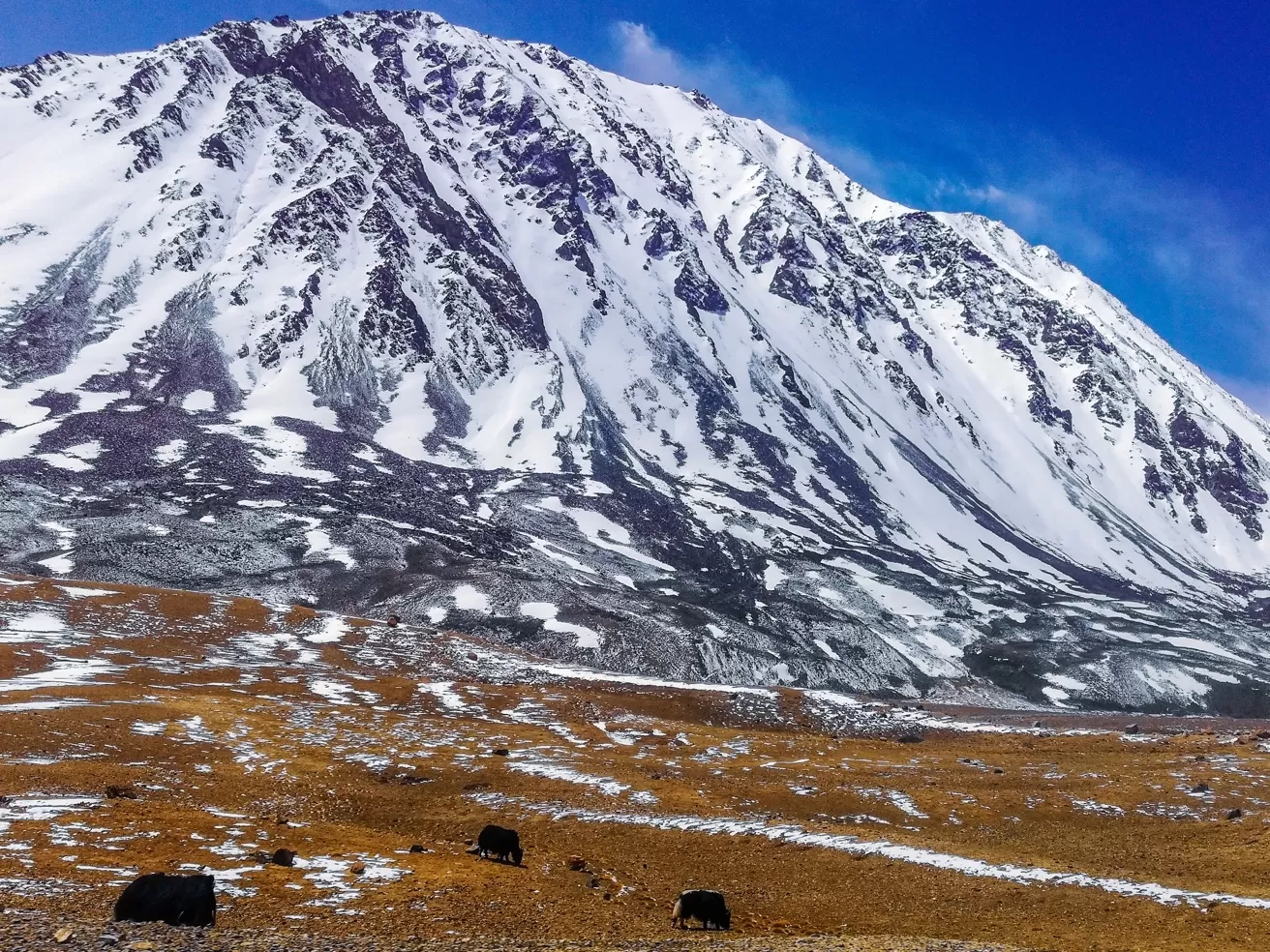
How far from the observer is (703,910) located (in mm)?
21203

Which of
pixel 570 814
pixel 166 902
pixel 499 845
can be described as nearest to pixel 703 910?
Result: pixel 499 845

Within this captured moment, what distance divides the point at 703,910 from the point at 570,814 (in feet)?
41.9

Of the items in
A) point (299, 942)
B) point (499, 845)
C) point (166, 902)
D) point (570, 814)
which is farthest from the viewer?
point (570, 814)

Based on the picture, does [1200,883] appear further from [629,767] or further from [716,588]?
[716,588]

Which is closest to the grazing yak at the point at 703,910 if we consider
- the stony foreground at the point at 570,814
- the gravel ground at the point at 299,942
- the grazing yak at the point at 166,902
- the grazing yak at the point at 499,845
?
Answer: the stony foreground at the point at 570,814

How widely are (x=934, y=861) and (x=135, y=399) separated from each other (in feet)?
577

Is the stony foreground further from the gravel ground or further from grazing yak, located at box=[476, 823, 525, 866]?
grazing yak, located at box=[476, 823, 525, 866]

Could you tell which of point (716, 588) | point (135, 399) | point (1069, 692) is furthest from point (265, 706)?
point (135, 399)

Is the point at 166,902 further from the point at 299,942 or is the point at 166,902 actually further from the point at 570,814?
the point at 570,814

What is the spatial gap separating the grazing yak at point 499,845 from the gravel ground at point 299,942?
26.3 feet

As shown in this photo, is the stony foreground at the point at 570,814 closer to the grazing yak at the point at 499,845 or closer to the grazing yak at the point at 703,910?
the grazing yak at the point at 499,845

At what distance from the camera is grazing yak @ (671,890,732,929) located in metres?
21.2

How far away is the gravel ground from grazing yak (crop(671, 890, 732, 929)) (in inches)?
56.4

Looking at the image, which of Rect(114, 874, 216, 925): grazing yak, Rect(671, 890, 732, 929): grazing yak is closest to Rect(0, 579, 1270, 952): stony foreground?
Rect(114, 874, 216, 925): grazing yak
